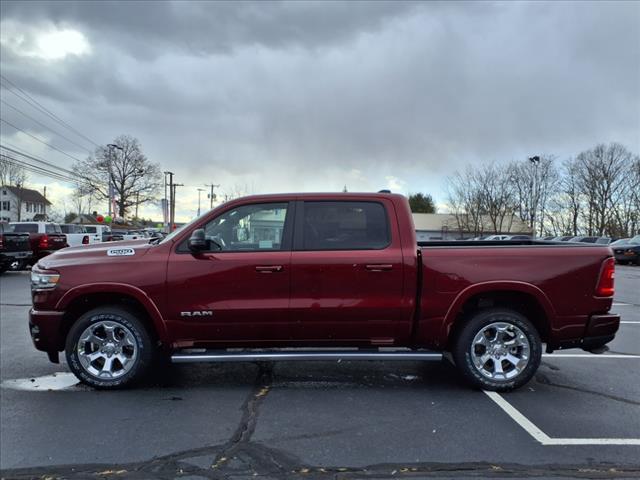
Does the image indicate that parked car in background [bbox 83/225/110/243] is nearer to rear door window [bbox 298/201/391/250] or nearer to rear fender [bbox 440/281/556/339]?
rear door window [bbox 298/201/391/250]

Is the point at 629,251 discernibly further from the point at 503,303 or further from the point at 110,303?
the point at 110,303

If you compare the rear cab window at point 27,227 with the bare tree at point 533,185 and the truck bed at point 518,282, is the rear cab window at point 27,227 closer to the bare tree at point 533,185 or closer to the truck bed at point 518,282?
the truck bed at point 518,282

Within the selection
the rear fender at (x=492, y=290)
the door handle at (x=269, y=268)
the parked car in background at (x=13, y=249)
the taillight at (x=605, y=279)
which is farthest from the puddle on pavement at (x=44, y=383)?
the parked car in background at (x=13, y=249)

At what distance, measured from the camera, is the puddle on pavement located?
4.72m

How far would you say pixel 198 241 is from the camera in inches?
172

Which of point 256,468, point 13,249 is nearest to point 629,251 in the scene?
point 256,468

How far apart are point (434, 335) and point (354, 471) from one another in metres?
1.79

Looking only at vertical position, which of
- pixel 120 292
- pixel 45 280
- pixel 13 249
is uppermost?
pixel 13 249

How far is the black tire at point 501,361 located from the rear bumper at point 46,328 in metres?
3.82

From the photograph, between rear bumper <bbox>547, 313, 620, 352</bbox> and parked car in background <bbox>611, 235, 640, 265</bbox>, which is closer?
rear bumper <bbox>547, 313, 620, 352</bbox>

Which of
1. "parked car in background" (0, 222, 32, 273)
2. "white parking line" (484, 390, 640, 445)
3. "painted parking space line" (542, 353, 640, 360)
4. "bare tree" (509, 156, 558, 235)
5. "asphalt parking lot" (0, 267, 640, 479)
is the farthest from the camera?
"bare tree" (509, 156, 558, 235)

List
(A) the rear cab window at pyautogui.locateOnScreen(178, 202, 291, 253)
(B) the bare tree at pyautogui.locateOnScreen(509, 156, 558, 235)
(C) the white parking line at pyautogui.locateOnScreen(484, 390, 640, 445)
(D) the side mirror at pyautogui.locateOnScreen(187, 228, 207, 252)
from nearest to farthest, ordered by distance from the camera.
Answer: (C) the white parking line at pyautogui.locateOnScreen(484, 390, 640, 445)
(D) the side mirror at pyautogui.locateOnScreen(187, 228, 207, 252)
(A) the rear cab window at pyautogui.locateOnScreen(178, 202, 291, 253)
(B) the bare tree at pyautogui.locateOnScreen(509, 156, 558, 235)

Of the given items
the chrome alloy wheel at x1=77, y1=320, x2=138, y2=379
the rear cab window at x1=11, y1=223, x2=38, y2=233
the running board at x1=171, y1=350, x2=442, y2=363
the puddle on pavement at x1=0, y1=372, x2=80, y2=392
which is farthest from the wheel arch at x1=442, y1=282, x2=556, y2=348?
the rear cab window at x1=11, y1=223, x2=38, y2=233

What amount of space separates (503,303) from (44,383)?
15.5ft
